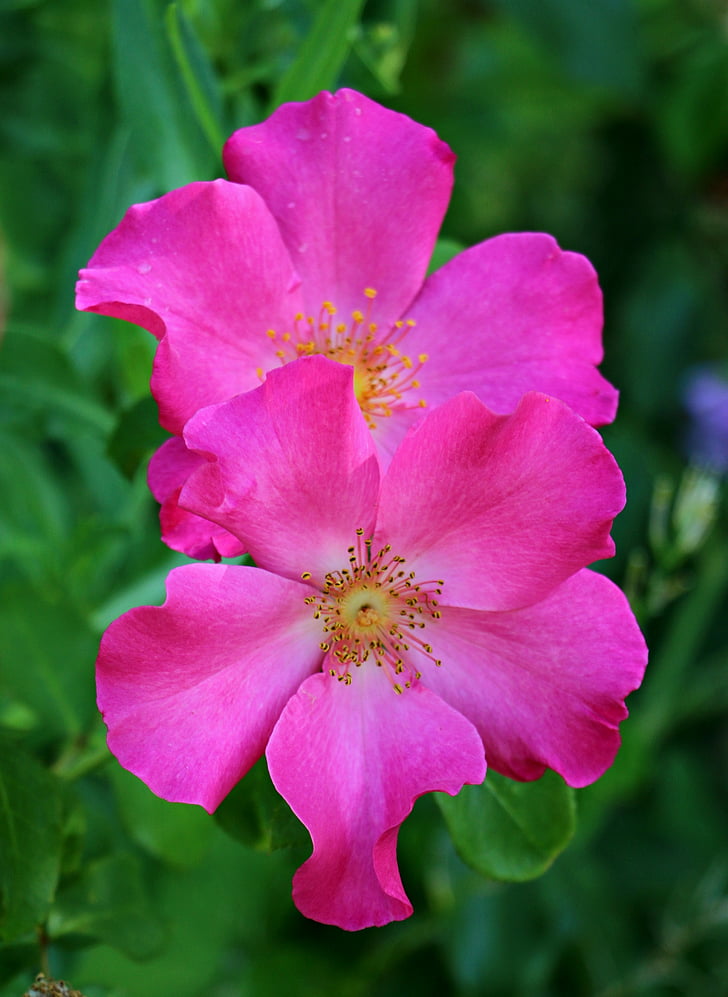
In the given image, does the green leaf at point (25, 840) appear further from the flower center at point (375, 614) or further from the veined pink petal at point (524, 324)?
the veined pink petal at point (524, 324)

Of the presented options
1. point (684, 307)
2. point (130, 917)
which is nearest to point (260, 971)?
point (130, 917)

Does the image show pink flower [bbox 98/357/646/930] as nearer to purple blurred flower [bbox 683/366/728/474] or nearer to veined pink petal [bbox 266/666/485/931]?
veined pink petal [bbox 266/666/485/931]

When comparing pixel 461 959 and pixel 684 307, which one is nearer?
pixel 461 959

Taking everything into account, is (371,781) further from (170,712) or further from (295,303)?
(295,303)

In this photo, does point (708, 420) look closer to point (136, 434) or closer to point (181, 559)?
point (181, 559)

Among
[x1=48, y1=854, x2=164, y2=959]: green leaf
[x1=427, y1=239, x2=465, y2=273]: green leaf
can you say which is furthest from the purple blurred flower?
[x1=48, y1=854, x2=164, y2=959]: green leaf

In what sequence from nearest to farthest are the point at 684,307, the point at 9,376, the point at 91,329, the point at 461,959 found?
the point at 9,376
the point at 91,329
the point at 461,959
the point at 684,307

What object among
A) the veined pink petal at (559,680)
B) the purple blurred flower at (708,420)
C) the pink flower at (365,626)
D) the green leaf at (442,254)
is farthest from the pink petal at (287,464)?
the purple blurred flower at (708,420)
